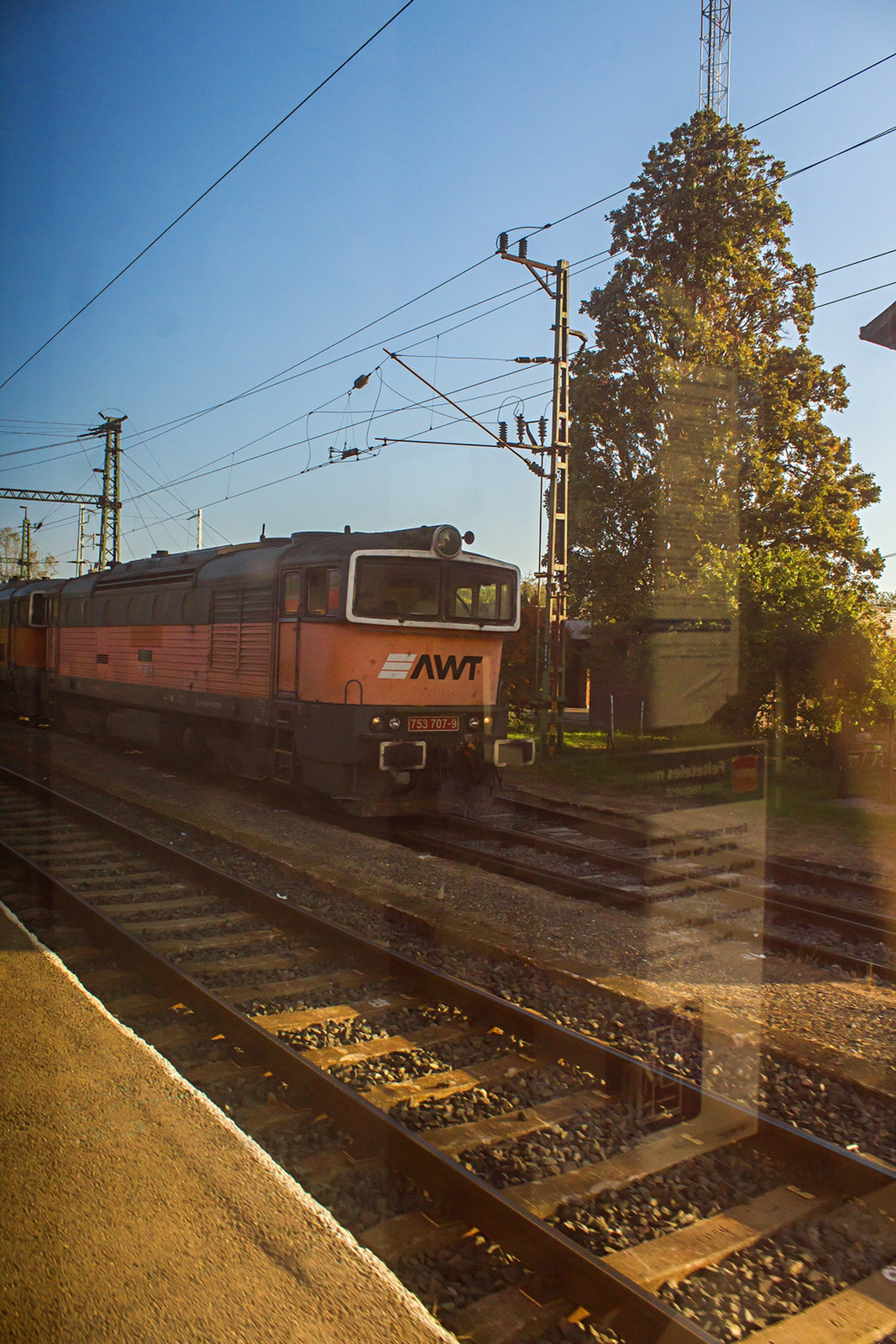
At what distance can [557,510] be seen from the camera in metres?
16.5

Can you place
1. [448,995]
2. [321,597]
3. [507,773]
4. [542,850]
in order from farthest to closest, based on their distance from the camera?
[507,773] → [321,597] → [542,850] → [448,995]

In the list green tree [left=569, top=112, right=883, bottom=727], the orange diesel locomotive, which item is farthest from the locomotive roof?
green tree [left=569, top=112, right=883, bottom=727]

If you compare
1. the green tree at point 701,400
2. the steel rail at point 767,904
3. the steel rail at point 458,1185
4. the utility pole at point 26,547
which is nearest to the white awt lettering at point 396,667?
the steel rail at point 767,904

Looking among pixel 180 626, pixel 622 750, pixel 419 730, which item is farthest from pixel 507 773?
pixel 180 626

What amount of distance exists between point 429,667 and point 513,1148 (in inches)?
286

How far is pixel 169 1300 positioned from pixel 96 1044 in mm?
1852

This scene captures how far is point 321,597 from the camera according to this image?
1033 centimetres

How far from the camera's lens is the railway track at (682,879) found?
22.1 feet

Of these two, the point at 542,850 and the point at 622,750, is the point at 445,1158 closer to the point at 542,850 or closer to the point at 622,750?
the point at 542,850

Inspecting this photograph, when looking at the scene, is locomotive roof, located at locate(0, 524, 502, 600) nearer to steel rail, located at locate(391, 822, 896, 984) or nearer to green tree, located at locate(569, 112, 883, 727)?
steel rail, located at locate(391, 822, 896, 984)

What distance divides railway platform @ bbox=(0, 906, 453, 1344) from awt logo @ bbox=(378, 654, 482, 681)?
21.3 ft

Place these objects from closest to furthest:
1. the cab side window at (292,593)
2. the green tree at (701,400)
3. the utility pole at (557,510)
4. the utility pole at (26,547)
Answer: the cab side window at (292,593)
the utility pole at (557,510)
the green tree at (701,400)
the utility pole at (26,547)

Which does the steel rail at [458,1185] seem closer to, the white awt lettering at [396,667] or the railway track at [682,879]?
the railway track at [682,879]

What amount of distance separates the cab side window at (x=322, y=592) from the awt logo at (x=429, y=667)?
864 millimetres
